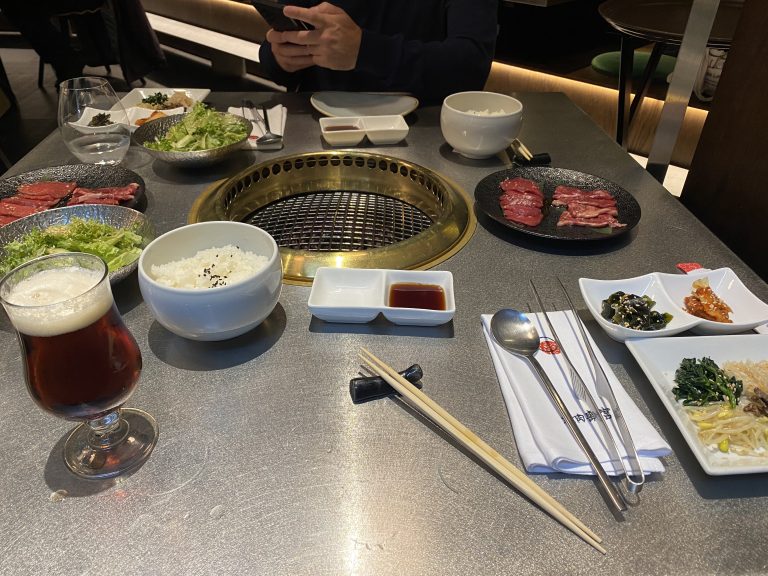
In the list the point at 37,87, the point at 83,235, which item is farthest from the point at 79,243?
the point at 37,87

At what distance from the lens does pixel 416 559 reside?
880 millimetres

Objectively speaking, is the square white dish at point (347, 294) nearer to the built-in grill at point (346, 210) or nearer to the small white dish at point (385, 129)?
the built-in grill at point (346, 210)

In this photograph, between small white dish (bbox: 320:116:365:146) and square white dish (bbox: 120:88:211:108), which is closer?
small white dish (bbox: 320:116:365:146)

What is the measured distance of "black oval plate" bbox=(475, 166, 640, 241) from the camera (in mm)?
1669

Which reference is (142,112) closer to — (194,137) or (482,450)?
(194,137)

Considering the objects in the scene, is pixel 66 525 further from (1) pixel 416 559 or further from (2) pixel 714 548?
(2) pixel 714 548

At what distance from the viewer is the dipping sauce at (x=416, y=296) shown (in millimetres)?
1390

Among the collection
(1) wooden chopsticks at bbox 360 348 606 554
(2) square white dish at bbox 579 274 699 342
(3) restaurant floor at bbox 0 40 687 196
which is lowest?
(3) restaurant floor at bbox 0 40 687 196

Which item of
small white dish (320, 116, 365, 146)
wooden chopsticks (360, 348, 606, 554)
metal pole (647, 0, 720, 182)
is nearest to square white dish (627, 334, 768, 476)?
wooden chopsticks (360, 348, 606, 554)

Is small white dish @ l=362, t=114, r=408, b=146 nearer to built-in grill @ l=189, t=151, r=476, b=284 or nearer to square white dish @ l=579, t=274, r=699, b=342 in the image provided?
built-in grill @ l=189, t=151, r=476, b=284

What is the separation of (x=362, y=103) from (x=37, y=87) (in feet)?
22.5

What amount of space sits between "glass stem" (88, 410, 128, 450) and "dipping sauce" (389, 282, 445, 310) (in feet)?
2.29

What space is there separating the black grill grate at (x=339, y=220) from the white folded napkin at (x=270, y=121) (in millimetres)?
423

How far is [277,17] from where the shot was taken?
226 cm
